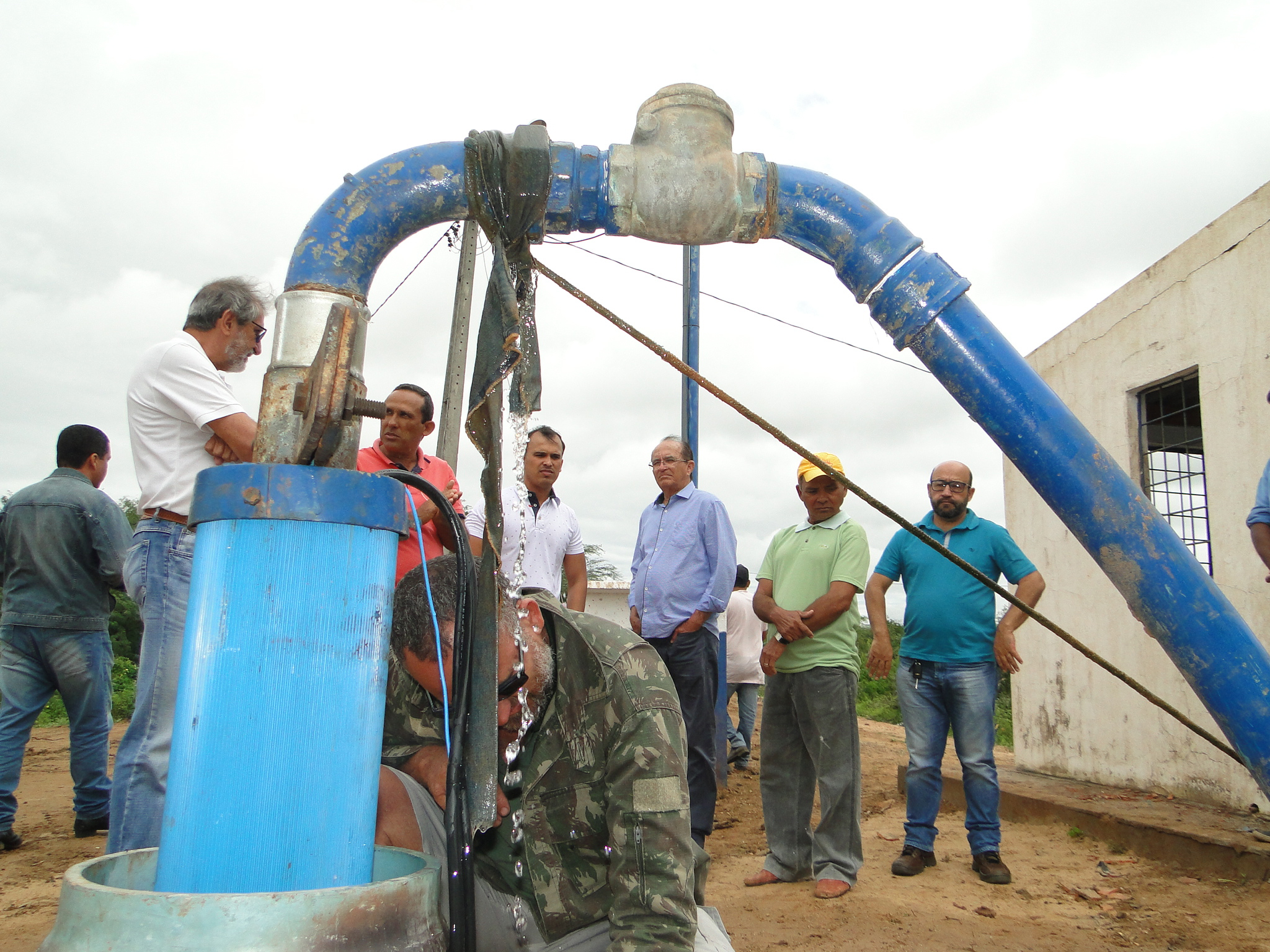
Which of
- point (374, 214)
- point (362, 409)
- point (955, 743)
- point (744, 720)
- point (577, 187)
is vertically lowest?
point (744, 720)

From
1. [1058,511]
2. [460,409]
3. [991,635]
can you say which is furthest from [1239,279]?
[460,409]

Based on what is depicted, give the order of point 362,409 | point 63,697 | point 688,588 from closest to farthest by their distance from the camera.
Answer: point 362,409, point 63,697, point 688,588

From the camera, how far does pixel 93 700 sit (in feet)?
14.6

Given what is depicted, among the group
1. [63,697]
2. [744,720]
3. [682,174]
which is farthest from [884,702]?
[682,174]

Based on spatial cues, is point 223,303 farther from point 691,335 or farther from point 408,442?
point 691,335

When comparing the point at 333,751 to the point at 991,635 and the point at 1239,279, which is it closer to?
the point at 991,635

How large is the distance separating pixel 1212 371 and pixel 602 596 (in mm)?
8439

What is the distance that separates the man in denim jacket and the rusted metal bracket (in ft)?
12.2

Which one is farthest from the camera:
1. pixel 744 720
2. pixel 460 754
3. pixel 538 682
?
pixel 744 720

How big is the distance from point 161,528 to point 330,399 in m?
1.58

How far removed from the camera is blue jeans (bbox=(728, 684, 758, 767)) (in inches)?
306

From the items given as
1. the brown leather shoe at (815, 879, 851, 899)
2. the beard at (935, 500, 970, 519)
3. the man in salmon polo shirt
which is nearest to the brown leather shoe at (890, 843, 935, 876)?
the brown leather shoe at (815, 879, 851, 899)

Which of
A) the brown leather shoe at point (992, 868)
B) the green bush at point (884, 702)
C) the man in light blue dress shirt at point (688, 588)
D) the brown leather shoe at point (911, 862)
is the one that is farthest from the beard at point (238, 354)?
the green bush at point (884, 702)

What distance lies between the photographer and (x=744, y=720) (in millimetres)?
7934
